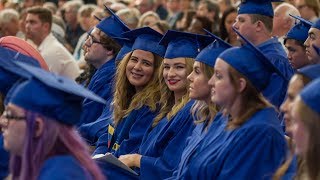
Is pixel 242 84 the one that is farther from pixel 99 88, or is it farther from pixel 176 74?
pixel 99 88

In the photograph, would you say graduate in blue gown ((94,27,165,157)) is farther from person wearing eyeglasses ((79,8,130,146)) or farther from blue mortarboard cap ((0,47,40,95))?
blue mortarboard cap ((0,47,40,95))

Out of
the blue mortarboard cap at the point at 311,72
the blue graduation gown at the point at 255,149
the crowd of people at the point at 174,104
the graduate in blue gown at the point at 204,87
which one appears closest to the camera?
the crowd of people at the point at 174,104

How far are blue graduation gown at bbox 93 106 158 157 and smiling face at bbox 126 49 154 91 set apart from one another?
0.86 feet

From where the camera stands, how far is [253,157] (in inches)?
235

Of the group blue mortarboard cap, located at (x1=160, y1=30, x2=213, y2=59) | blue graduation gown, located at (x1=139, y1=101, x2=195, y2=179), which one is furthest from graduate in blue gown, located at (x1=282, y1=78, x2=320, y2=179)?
blue mortarboard cap, located at (x1=160, y1=30, x2=213, y2=59)

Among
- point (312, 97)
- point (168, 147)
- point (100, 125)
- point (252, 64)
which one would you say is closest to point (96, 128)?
point (100, 125)

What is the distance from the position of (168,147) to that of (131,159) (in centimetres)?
37

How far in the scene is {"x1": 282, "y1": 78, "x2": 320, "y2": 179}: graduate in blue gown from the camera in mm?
4477

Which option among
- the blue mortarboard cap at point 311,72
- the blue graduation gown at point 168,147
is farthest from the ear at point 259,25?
the blue mortarboard cap at point 311,72

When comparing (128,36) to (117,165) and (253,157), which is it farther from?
(253,157)

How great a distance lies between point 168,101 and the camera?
26.5 ft

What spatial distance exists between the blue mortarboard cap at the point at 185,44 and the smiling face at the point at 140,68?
1.26 ft

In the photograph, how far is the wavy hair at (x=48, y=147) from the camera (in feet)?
15.5

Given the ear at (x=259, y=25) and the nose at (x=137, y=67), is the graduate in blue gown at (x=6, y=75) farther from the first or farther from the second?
the ear at (x=259, y=25)
